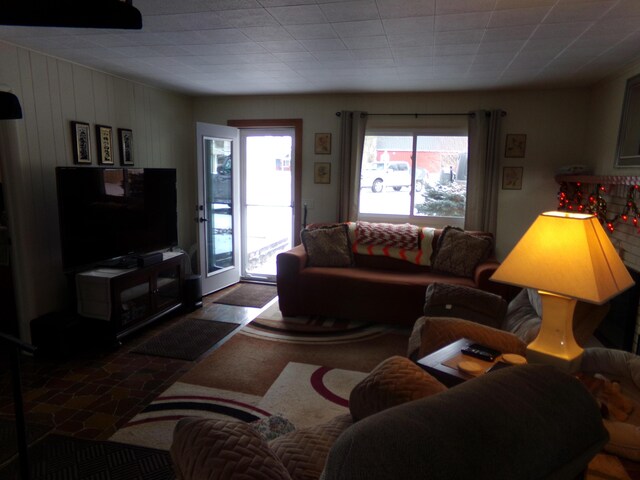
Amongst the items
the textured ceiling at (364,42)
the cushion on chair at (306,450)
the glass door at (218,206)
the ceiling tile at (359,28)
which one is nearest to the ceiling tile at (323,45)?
the textured ceiling at (364,42)

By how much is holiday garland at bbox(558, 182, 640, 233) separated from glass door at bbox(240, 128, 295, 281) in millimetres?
2997

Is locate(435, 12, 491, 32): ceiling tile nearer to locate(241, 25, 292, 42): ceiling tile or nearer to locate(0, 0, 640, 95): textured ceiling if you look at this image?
locate(0, 0, 640, 95): textured ceiling

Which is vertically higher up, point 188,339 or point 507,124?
point 507,124

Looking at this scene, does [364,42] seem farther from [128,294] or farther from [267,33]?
[128,294]

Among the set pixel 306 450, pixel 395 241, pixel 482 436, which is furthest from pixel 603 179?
pixel 482 436

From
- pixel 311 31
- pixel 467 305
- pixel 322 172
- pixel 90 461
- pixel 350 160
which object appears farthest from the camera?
pixel 322 172

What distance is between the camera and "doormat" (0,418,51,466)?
2.20 meters

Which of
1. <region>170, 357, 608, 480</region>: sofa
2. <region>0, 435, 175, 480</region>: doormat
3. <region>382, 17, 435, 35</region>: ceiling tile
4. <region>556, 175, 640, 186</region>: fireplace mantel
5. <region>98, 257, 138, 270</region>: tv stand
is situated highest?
<region>382, 17, 435, 35</region>: ceiling tile

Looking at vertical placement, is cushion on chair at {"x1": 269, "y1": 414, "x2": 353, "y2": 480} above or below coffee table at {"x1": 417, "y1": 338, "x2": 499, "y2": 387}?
below

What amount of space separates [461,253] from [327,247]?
1.31m

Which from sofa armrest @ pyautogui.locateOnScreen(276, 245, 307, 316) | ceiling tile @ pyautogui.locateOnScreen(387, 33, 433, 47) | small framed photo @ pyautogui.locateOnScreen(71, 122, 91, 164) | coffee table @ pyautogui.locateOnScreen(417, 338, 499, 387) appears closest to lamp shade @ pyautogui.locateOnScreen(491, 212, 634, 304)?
coffee table @ pyautogui.locateOnScreen(417, 338, 499, 387)

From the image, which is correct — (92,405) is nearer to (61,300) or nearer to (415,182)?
(61,300)

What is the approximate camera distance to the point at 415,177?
493 cm

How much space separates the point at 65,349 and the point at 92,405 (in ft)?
2.63
